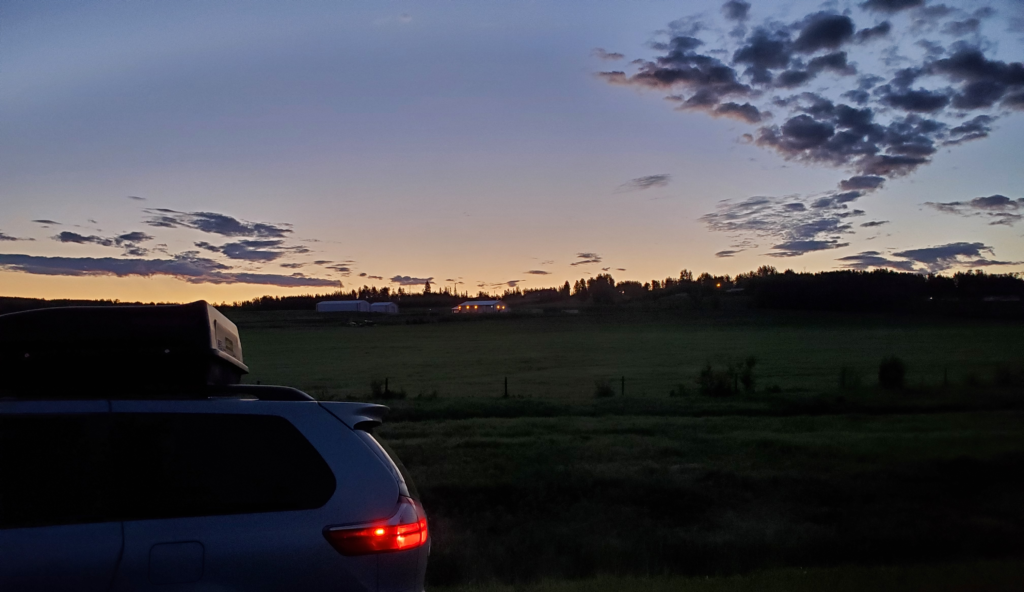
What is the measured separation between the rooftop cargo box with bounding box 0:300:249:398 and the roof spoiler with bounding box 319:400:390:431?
72cm

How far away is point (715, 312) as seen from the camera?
9188 cm

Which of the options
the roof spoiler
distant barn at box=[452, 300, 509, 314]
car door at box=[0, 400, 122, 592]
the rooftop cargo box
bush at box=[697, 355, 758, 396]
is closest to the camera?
car door at box=[0, 400, 122, 592]

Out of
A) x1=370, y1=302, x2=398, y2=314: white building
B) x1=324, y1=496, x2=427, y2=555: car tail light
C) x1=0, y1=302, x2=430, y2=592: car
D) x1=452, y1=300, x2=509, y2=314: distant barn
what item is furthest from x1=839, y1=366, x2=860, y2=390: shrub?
x1=370, y1=302, x2=398, y2=314: white building

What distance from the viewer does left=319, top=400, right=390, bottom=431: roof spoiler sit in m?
3.59

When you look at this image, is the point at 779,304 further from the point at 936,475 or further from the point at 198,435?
the point at 198,435

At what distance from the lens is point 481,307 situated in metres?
118

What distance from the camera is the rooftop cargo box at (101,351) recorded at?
12.6 feet

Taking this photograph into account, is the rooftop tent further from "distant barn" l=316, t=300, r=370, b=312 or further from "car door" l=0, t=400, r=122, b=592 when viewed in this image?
"car door" l=0, t=400, r=122, b=592

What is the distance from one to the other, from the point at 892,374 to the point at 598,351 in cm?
3546

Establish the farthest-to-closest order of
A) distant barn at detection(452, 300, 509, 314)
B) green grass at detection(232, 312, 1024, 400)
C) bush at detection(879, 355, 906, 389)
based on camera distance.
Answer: distant barn at detection(452, 300, 509, 314), green grass at detection(232, 312, 1024, 400), bush at detection(879, 355, 906, 389)

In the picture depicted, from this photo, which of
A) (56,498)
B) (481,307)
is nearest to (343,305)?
(481,307)

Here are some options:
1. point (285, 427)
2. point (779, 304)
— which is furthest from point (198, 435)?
point (779, 304)

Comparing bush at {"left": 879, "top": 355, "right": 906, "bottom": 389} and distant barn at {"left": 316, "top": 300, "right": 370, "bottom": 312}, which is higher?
distant barn at {"left": 316, "top": 300, "right": 370, "bottom": 312}

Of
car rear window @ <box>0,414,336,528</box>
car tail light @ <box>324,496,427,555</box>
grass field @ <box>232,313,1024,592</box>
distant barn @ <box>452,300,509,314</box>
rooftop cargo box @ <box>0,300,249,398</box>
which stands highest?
distant barn @ <box>452,300,509,314</box>
